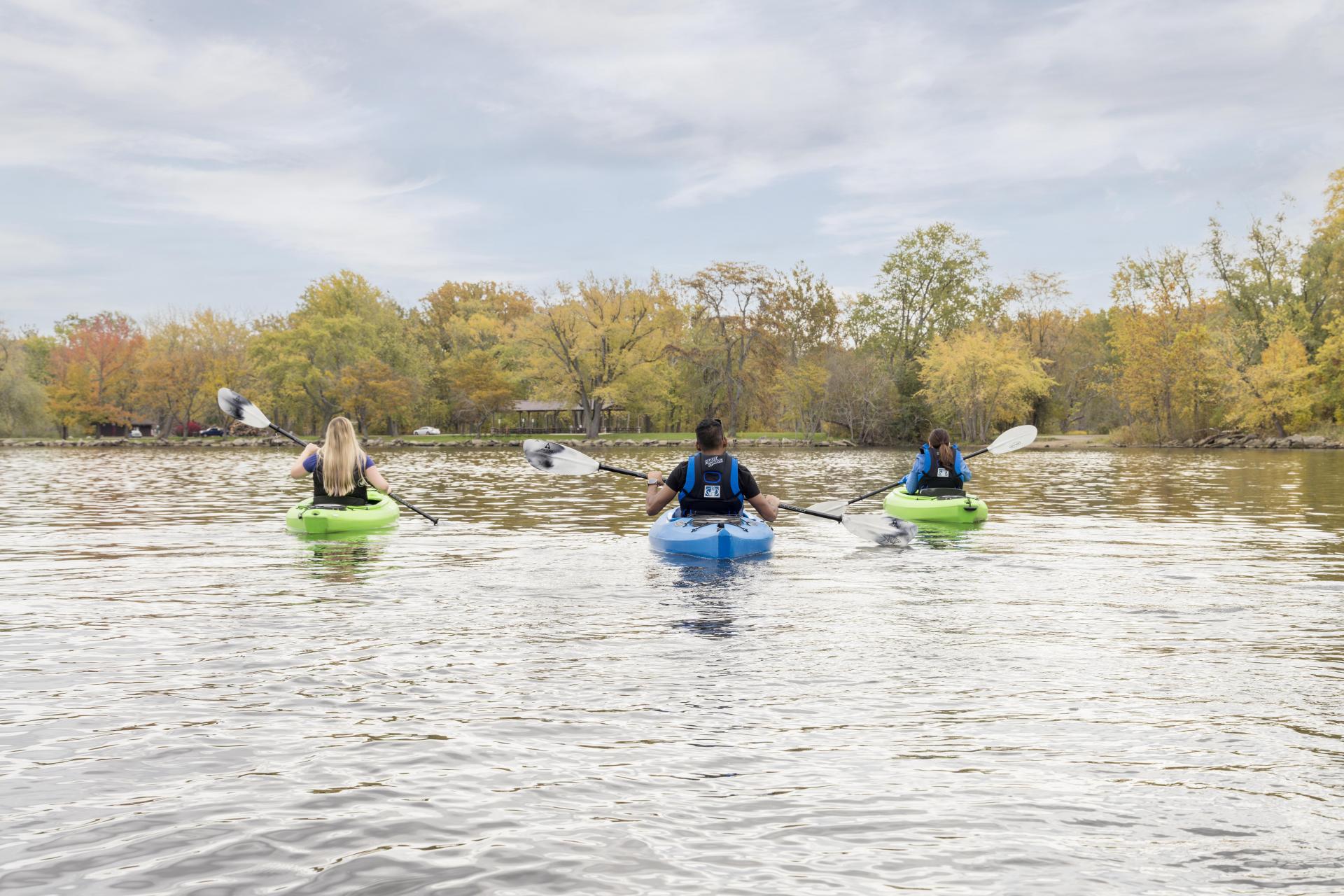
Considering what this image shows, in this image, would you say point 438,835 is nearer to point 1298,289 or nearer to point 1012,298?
point 1298,289

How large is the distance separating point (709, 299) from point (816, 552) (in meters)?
57.0

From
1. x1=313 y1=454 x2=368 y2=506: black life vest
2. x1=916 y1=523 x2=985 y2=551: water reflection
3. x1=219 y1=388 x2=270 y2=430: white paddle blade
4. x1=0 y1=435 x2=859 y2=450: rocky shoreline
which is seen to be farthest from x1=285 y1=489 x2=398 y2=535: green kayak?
x1=0 y1=435 x2=859 y2=450: rocky shoreline

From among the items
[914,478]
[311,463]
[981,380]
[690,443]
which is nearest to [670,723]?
[311,463]

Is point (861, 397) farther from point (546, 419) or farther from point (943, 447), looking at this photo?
point (943, 447)

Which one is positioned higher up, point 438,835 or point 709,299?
point 709,299

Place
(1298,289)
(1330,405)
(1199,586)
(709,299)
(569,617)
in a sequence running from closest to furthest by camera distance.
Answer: (569,617) < (1199,586) < (1330,405) < (1298,289) < (709,299)

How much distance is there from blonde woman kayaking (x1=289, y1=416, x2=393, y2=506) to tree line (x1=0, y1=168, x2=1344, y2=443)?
168 ft

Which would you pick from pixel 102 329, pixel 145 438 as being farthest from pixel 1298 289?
pixel 102 329

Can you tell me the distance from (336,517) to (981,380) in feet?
175

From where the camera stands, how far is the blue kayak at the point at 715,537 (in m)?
11.0

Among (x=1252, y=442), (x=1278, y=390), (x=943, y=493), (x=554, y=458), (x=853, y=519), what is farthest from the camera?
(x=1252, y=442)

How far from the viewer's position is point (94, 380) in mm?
77625

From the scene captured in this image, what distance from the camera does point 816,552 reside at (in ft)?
41.1

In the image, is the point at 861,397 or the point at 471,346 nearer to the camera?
the point at 861,397
